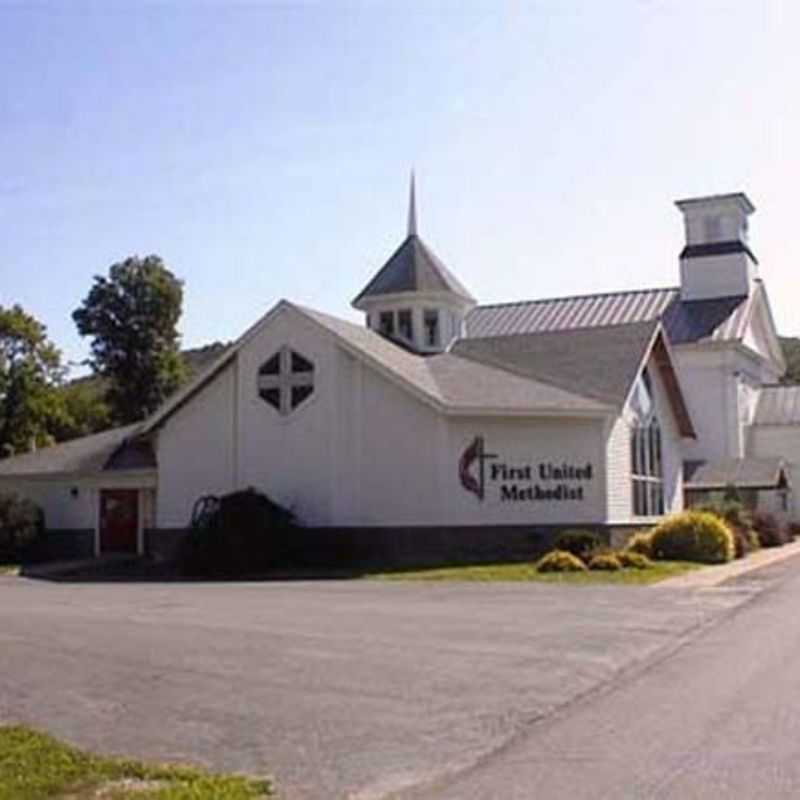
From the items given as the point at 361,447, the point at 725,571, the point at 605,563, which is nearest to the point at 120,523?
the point at 361,447

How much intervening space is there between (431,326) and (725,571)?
17.0 m

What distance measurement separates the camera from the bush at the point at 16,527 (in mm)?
39125

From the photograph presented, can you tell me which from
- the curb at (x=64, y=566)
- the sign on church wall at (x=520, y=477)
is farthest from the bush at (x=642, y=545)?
the curb at (x=64, y=566)

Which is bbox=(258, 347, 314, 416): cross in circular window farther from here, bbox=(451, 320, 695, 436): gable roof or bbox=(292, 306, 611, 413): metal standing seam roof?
bbox=(451, 320, 695, 436): gable roof

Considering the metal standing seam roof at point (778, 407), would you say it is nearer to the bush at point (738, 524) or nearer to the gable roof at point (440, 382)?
the bush at point (738, 524)

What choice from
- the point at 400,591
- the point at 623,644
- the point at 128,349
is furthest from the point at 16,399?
the point at 623,644

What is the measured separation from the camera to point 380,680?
12.8 metres

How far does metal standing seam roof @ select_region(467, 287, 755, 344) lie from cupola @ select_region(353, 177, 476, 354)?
1524 cm

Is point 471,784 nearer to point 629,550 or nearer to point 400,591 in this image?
point 400,591

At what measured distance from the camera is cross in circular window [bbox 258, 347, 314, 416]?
116ft

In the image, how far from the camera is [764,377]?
6812 centimetres

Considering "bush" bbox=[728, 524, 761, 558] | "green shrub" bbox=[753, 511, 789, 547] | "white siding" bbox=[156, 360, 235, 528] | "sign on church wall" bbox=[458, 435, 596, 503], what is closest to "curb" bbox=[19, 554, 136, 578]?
"white siding" bbox=[156, 360, 235, 528]

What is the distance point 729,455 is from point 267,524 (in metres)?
32.6

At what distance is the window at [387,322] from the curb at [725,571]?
46.7ft
